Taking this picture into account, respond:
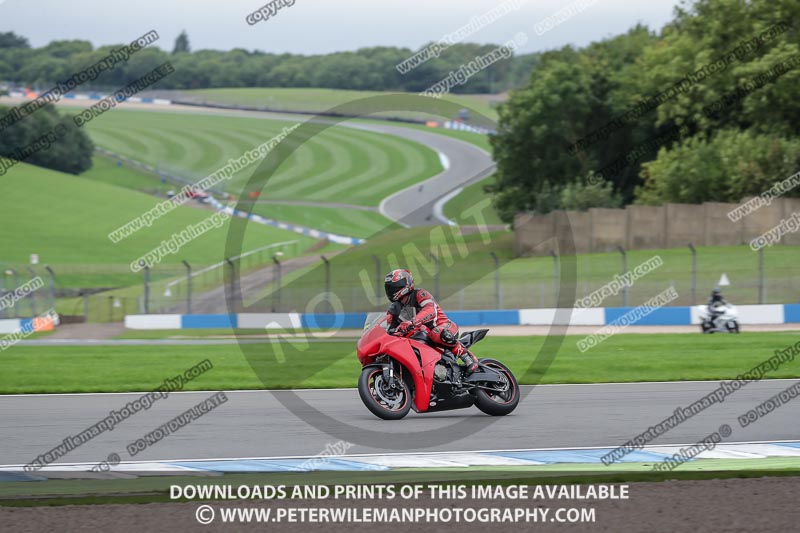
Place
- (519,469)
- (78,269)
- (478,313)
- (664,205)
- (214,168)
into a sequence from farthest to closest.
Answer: (214,168) → (78,269) → (664,205) → (478,313) → (519,469)

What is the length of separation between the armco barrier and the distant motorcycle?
4.19 m

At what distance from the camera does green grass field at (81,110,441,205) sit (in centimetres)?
9401

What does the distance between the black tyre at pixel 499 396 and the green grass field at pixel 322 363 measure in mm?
4318

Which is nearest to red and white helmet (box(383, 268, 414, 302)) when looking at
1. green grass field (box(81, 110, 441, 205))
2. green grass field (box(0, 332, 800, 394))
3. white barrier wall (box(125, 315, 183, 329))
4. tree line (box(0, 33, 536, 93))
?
green grass field (box(0, 332, 800, 394))

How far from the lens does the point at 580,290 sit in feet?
111

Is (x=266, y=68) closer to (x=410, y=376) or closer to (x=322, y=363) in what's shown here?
(x=322, y=363)

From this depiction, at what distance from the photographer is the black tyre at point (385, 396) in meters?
11.1

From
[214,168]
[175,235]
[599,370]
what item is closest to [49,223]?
[175,235]

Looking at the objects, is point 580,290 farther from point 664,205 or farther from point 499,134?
point 499,134

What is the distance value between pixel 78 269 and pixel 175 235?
15672 mm

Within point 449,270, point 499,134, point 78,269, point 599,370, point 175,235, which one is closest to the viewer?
point 599,370

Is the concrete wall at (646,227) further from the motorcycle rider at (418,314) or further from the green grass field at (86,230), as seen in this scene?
the motorcycle rider at (418,314)

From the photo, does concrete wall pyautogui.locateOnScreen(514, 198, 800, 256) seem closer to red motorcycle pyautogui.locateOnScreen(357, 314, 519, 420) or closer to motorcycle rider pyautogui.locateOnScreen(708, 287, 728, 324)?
motorcycle rider pyautogui.locateOnScreen(708, 287, 728, 324)

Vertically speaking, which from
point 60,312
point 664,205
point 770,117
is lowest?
point 60,312
